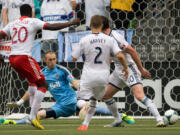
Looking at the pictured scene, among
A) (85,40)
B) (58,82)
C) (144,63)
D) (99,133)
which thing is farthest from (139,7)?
(99,133)

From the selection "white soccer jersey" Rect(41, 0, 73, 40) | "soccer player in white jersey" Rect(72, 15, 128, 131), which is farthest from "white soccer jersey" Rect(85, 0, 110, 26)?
"soccer player in white jersey" Rect(72, 15, 128, 131)

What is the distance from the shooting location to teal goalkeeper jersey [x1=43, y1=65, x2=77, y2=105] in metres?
9.68

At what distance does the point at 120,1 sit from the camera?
11.0 meters

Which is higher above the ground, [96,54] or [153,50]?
[153,50]

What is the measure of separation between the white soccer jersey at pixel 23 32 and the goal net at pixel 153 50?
10.2 ft

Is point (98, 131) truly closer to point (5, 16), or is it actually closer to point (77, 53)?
point (77, 53)

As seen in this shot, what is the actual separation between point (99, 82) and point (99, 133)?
3.30 ft

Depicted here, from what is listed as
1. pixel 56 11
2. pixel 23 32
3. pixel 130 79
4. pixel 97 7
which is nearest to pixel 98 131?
pixel 130 79

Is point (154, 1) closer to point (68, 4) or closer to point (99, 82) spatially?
point (68, 4)

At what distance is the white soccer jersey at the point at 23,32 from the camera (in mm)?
7992

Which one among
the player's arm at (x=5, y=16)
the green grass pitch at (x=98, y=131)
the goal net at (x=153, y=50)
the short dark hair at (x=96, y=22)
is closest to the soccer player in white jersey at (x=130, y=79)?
the green grass pitch at (x=98, y=131)

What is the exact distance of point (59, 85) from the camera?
974 centimetres

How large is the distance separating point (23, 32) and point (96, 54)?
1287mm

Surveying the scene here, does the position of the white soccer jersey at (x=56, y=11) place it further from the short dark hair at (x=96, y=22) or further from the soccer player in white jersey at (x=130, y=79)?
the short dark hair at (x=96, y=22)
